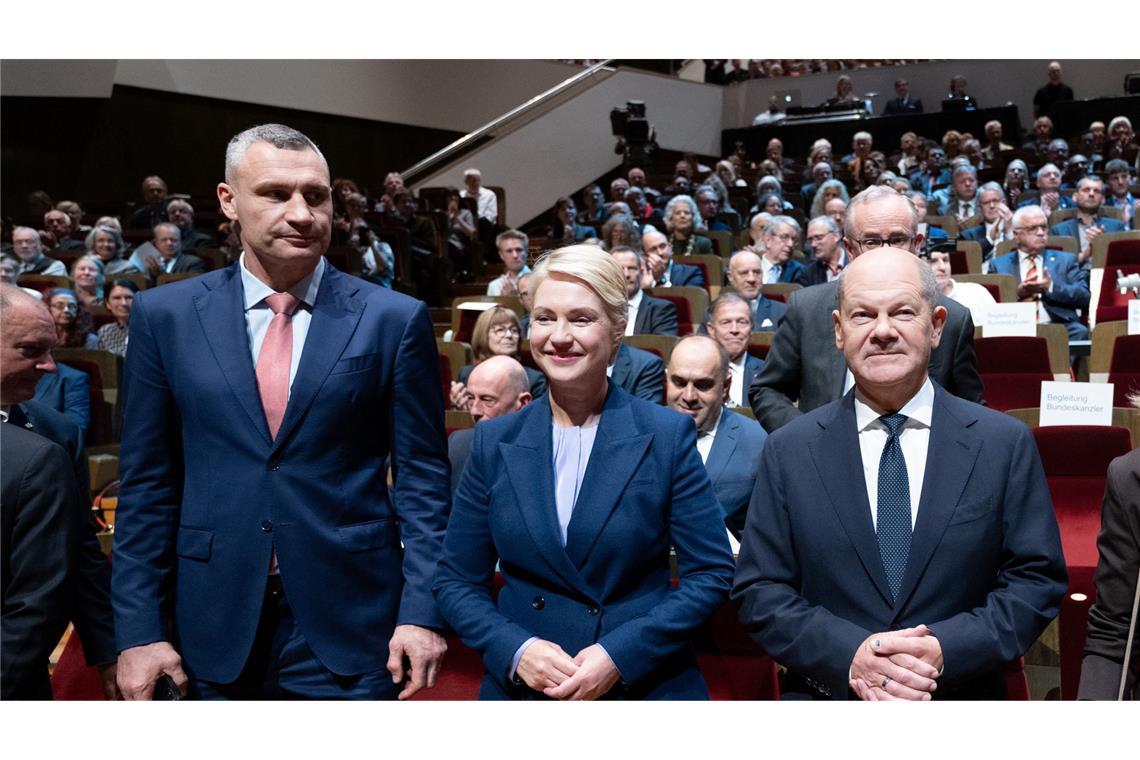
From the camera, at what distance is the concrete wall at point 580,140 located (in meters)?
11.8

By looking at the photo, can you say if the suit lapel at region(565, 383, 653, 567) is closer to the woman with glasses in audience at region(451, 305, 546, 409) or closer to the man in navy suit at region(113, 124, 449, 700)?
the man in navy suit at region(113, 124, 449, 700)

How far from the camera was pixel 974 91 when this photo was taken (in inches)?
513

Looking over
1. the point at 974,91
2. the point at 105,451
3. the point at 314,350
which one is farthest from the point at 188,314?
the point at 974,91

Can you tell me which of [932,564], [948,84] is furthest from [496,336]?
[948,84]

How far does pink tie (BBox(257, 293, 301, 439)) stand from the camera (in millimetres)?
1604

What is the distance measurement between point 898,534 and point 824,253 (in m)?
4.29

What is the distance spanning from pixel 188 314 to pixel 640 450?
0.63 meters

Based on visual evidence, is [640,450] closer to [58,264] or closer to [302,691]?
[302,691]

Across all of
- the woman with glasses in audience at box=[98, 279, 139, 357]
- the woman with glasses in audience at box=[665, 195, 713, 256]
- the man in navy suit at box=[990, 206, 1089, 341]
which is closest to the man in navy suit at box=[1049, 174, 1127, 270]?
the man in navy suit at box=[990, 206, 1089, 341]

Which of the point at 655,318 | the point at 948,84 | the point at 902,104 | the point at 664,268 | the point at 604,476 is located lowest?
the point at 604,476

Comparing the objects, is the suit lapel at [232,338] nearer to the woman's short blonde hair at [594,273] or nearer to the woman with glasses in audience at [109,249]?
the woman's short blonde hair at [594,273]

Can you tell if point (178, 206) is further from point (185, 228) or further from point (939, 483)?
point (939, 483)

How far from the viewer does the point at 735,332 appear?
4.14 meters

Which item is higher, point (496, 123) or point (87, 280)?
point (496, 123)
